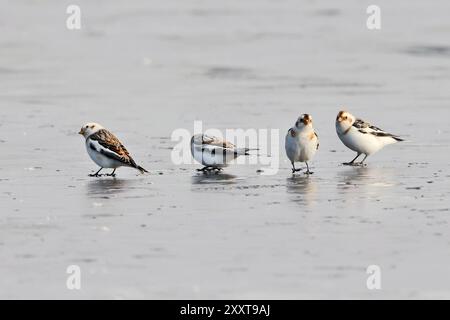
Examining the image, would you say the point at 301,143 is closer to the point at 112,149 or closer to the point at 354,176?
the point at 354,176

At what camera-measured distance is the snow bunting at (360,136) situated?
1795 cm

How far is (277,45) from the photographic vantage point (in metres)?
33.1

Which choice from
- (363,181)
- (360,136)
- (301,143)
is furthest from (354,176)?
(360,136)

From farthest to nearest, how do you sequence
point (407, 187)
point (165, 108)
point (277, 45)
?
point (277, 45) < point (165, 108) < point (407, 187)

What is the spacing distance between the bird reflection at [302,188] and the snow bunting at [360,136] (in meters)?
1.73

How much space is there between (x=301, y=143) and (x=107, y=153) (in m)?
2.43

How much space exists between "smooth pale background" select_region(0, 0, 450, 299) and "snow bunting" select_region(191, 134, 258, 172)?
22cm

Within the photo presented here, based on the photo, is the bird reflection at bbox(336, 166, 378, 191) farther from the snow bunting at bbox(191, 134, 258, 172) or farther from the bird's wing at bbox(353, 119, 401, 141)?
the snow bunting at bbox(191, 134, 258, 172)

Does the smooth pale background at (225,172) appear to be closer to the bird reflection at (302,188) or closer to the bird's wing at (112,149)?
the bird reflection at (302,188)

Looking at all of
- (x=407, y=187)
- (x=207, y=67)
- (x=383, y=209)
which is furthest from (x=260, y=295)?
(x=207, y=67)

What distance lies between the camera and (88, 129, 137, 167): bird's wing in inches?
658

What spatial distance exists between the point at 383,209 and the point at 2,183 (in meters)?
4.73
